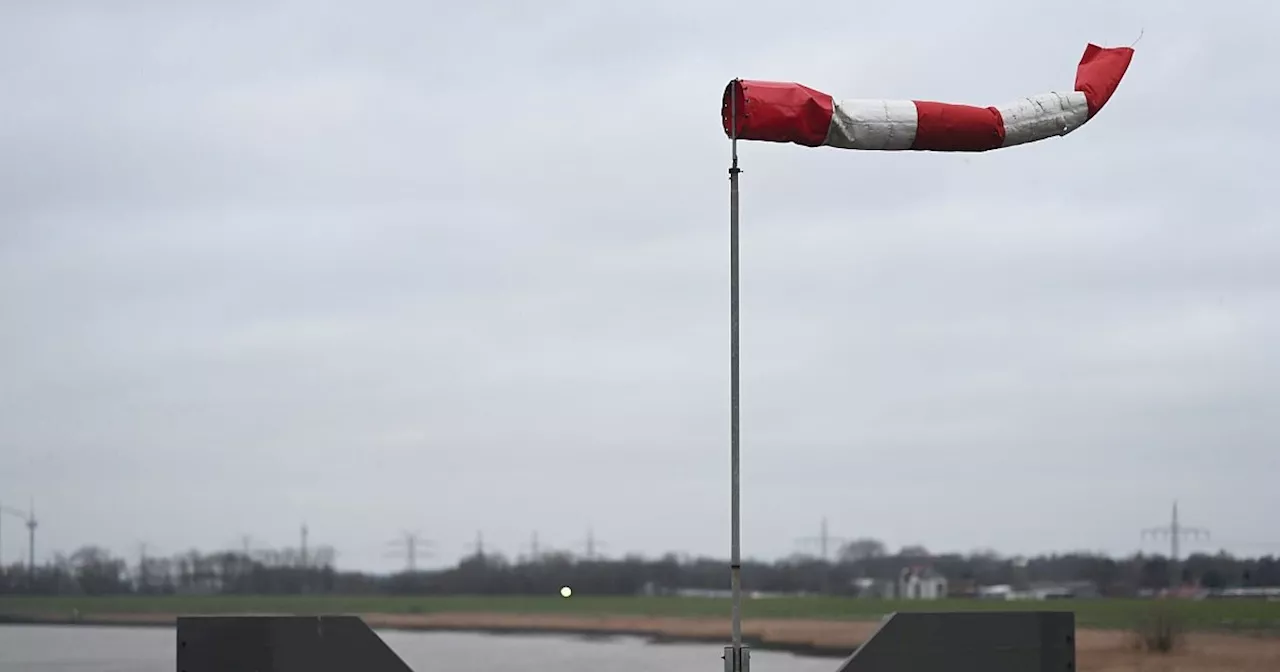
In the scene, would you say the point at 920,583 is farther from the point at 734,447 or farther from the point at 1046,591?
the point at 734,447

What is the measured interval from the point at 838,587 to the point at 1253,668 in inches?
706

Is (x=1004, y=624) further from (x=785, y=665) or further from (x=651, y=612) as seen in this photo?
(x=651, y=612)

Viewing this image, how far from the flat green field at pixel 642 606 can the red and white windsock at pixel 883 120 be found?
44.6 ft

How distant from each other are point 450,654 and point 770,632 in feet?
31.5

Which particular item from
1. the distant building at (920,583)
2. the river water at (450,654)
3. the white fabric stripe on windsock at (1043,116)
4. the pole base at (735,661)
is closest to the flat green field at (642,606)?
the distant building at (920,583)

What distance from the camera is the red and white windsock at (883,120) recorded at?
516 cm

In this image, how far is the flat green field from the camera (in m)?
28.3

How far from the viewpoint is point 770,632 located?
38375mm

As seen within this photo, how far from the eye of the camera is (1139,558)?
33750 millimetres

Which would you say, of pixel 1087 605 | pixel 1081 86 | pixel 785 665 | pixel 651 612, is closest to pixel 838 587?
pixel 651 612

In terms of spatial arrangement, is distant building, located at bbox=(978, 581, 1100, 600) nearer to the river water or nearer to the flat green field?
the flat green field

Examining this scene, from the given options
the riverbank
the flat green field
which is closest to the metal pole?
the flat green field

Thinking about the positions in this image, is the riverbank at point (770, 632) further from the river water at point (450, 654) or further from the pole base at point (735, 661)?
the pole base at point (735, 661)

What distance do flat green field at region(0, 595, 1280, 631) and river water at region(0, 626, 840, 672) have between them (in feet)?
3.38
